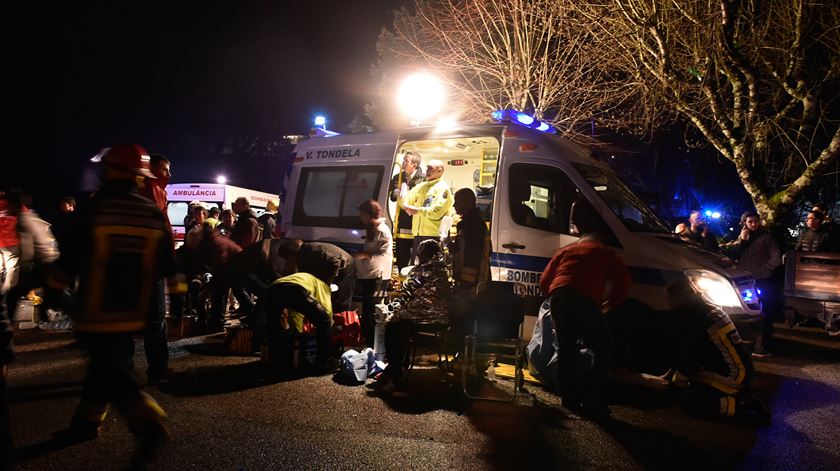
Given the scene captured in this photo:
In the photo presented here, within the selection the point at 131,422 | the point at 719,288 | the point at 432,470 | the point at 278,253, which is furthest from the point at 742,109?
the point at 131,422

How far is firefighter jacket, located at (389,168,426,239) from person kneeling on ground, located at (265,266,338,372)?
2074 millimetres

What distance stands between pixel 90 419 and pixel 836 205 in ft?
104

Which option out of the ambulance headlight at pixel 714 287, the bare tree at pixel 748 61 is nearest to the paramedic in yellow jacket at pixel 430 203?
the ambulance headlight at pixel 714 287

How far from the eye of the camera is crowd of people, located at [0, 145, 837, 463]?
287cm

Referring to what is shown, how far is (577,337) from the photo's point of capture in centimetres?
446

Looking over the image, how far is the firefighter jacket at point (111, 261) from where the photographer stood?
282 centimetres

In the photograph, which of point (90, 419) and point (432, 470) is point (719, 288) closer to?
point (432, 470)

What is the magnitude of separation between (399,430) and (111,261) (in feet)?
7.57

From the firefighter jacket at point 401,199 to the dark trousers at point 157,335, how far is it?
10.9ft

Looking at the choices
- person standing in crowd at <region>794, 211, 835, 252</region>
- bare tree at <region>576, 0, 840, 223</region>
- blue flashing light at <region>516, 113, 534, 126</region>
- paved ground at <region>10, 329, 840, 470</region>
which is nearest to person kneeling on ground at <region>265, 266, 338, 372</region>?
paved ground at <region>10, 329, 840, 470</region>

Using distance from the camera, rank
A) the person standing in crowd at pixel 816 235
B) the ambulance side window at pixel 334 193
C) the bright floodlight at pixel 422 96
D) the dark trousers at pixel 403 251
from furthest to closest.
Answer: the bright floodlight at pixel 422 96, the person standing in crowd at pixel 816 235, the dark trousers at pixel 403 251, the ambulance side window at pixel 334 193

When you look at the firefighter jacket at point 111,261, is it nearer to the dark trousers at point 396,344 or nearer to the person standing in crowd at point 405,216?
the dark trousers at point 396,344

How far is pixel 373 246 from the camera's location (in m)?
6.37

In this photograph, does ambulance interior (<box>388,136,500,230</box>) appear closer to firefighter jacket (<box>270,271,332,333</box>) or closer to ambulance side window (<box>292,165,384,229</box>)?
ambulance side window (<box>292,165,384,229</box>)
